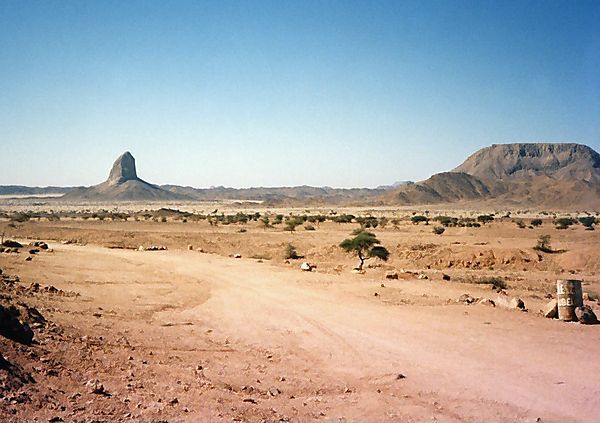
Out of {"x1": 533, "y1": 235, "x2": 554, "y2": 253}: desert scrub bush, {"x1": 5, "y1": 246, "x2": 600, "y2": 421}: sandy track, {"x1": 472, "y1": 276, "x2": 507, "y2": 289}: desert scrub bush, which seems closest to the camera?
{"x1": 5, "y1": 246, "x2": 600, "y2": 421}: sandy track

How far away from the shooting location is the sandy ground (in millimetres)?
8734

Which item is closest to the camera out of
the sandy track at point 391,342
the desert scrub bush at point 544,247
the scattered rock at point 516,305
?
the sandy track at point 391,342

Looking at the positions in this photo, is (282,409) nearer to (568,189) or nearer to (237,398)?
(237,398)

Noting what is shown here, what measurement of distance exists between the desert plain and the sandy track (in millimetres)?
51

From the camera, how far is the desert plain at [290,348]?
8703 mm

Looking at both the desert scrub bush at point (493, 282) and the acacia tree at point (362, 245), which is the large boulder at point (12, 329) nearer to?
the desert scrub bush at point (493, 282)

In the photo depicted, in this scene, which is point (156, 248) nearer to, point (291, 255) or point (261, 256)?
point (261, 256)

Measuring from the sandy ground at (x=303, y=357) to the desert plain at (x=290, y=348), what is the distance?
0.14ft

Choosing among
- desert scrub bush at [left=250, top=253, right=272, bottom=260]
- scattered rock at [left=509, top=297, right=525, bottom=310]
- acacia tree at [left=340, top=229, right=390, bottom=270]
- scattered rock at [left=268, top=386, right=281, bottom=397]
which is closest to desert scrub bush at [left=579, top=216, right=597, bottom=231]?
acacia tree at [left=340, top=229, right=390, bottom=270]

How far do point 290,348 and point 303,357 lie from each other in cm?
84

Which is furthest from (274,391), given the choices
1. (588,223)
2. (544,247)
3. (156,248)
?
(588,223)

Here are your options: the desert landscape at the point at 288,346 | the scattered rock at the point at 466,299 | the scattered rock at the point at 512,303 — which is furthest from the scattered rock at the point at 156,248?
the scattered rock at the point at 512,303

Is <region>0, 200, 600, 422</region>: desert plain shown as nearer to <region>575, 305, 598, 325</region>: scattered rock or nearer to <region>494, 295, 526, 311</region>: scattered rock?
<region>494, 295, 526, 311</region>: scattered rock

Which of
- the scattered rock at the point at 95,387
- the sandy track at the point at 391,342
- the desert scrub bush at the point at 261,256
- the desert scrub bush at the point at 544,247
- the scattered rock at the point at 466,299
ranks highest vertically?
the scattered rock at the point at 95,387
